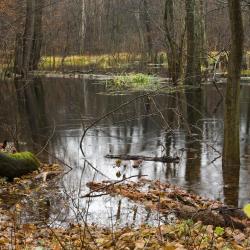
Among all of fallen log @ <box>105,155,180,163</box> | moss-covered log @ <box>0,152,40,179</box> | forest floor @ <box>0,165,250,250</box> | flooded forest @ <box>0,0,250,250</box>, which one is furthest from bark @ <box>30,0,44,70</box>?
forest floor @ <box>0,165,250,250</box>

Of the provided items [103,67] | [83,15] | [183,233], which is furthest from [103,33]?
[183,233]

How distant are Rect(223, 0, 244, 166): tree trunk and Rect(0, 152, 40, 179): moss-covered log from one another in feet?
13.5

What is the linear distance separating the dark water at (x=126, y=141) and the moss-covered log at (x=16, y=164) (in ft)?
2.87

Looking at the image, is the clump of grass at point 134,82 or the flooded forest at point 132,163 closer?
the flooded forest at point 132,163

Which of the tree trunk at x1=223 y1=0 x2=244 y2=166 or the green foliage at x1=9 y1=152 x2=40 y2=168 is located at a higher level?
the tree trunk at x1=223 y1=0 x2=244 y2=166

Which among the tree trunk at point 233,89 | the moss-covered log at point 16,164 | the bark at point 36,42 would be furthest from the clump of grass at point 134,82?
the tree trunk at point 233,89

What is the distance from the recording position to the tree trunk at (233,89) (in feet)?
32.3

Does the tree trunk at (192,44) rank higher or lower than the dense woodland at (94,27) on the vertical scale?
lower

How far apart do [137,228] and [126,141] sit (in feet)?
25.0

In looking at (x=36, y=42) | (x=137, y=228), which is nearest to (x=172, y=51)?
(x=36, y=42)

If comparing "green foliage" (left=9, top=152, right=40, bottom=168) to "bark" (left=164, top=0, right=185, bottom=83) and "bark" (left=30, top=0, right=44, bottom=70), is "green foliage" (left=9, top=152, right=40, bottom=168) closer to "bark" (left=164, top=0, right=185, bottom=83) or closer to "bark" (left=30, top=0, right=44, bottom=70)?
"bark" (left=164, top=0, right=185, bottom=83)

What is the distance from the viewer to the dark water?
31.1 feet

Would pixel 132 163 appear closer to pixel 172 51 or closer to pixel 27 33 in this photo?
pixel 172 51

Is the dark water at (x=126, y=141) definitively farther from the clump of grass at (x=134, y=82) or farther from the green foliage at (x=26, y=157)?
the clump of grass at (x=134, y=82)
